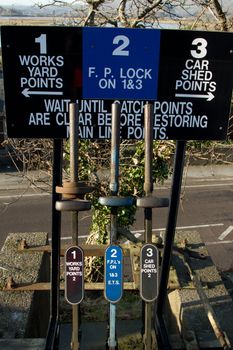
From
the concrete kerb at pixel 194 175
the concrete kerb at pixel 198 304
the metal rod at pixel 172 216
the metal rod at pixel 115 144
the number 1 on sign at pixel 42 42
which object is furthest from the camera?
the concrete kerb at pixel 194 175

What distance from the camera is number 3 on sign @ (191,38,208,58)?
334 centimetres

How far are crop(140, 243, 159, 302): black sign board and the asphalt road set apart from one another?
6.25 meters

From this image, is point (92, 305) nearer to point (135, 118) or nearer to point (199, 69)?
point (135, 118)

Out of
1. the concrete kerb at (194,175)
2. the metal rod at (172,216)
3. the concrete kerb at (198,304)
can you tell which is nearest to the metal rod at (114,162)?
the metal rod at (172,216)

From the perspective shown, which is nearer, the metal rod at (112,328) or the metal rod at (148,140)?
the metal rod at (148,140)

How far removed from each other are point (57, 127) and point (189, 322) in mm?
2047

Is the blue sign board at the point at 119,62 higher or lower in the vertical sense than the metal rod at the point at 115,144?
higher

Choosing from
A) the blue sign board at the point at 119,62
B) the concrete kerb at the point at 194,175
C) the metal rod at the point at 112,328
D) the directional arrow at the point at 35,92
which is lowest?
the metal rod at the point at 112,328

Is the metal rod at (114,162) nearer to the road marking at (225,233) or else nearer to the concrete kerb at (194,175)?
the road marking at (225,233)

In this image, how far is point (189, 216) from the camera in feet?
38.8

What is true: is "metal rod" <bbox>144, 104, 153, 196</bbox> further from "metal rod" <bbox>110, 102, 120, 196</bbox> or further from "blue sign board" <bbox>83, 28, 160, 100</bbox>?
"blue sign board" <bbox>83, 28, 160, 100</bbox>

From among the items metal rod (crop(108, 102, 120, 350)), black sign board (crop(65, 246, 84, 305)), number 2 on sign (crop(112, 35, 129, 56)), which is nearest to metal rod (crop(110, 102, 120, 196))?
metal rod (crop(108, 102, 120, 350))

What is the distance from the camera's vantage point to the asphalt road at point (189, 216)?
10.4 m

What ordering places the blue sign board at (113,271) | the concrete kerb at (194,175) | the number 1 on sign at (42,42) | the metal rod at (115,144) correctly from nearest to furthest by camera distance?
the metal rod at (115,144), the blue sign board at (113,271), the number 1 on sign at (42,42), the concrete kerb at (194,175)
